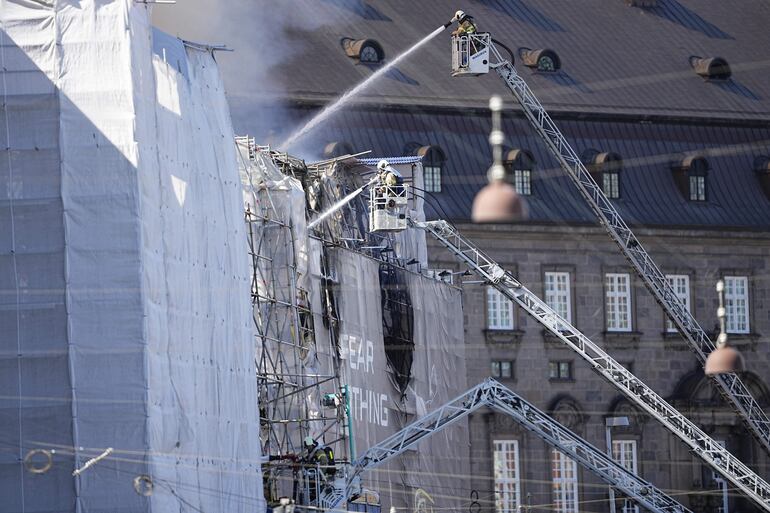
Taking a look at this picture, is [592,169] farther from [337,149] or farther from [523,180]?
[337,149]

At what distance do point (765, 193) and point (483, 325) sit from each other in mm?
12891

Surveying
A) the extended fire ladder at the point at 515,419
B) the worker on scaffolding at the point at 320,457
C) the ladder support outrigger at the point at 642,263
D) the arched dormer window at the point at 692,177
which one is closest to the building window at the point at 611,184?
the arched dormer window at the point at 692,177

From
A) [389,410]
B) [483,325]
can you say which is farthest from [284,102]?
[389,410]

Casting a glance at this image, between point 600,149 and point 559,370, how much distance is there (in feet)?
27.0

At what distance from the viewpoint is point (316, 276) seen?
61.8m

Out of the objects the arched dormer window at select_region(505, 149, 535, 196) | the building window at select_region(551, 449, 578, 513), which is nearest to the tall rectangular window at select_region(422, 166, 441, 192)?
the arched dormer window at select_region(505, 149, 535, 196)

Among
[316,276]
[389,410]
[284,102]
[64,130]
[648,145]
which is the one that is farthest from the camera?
[648,145]

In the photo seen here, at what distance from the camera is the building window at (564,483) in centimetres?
9444

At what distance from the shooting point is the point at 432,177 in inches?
3713

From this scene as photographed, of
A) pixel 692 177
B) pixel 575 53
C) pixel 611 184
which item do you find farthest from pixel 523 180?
pixel 692 177

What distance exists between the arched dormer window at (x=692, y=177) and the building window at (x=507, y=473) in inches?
470

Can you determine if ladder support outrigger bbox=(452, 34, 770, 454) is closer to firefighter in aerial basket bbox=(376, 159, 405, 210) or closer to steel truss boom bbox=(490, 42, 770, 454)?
steel truss boom bbox=(490, 42, 770, 454)

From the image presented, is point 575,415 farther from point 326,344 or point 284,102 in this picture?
point 326,344

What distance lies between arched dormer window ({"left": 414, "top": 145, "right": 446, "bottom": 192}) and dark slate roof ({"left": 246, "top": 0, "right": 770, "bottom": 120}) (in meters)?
1.79
